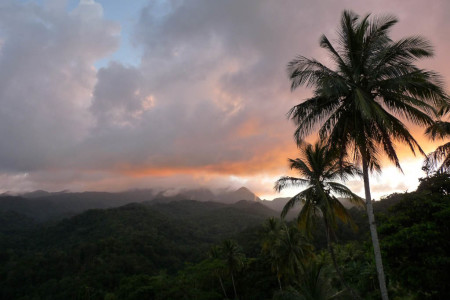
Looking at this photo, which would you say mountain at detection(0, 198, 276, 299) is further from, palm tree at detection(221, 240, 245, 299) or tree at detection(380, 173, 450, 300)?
tree at detection(380, 173, 450, 300)

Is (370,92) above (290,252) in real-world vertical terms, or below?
above

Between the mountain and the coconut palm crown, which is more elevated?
the coconut palm crown

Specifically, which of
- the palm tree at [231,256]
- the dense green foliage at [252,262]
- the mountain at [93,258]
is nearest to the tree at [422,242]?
the dense green foliage at [252,262]

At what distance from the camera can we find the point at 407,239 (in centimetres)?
1199

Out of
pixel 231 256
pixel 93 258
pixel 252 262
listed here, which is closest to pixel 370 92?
pixel 231 256

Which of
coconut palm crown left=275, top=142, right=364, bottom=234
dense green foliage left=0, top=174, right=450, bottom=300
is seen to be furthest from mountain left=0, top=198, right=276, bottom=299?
coconut palm crown left=275, top=142, right=364, bottom=234

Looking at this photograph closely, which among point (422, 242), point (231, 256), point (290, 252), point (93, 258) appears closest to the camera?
point (422, 242)

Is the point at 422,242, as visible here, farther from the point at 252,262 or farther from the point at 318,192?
the point at 252,262

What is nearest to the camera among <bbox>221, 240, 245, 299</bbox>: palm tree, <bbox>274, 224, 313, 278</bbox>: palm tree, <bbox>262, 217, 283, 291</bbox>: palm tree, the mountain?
<bbox>274, 224, 313, 278</bbox>: palm tree

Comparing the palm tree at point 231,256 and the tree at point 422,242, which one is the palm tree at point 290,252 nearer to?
the palm tree at point 231,256

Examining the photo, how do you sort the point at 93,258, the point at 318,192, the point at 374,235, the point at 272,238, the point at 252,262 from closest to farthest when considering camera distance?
1. the point at 374,235
2. the point at 318,192
3. the point at 272,238
4. the point at 252,262
5. the point at 93,258

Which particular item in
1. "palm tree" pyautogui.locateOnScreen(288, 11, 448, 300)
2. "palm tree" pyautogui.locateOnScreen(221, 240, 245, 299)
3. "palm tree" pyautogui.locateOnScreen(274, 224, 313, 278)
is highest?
"palm tree" pyautogui.locateOnScreen(288, 11, 448, 300)

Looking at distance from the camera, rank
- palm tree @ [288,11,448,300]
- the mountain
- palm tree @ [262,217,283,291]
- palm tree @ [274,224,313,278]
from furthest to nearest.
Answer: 1. the mountain
2. palm tree @ [262,217,283,291]
3. palm tree @ [274,224,313,278]
4. palm tree @ [288,11,448,300]

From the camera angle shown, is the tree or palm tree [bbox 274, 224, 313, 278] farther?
palm tree [bbox 274, 224, 313, 278]
